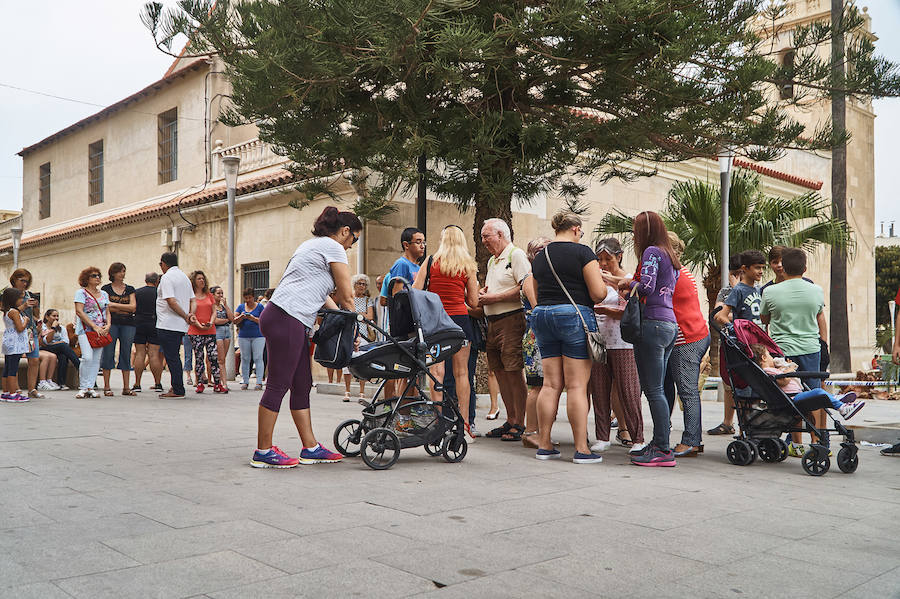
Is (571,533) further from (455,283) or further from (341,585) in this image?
(455,283)

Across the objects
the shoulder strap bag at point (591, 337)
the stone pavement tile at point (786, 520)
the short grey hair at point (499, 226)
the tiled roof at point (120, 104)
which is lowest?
the stone pavement tile at point (786, 520)

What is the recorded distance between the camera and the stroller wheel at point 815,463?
19.5 feet

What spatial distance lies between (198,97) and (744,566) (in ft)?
73.1

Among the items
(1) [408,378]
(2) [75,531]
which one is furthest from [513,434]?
(2) [75,531]

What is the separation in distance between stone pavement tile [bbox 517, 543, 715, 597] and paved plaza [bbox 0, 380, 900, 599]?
0.04 feet

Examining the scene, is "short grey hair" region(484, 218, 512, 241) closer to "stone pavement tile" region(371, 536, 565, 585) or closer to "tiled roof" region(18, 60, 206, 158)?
"stone pavement tile" region(371, 536, 565, 585)

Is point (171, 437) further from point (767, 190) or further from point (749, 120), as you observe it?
point (767, 190)

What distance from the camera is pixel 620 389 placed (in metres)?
6.94

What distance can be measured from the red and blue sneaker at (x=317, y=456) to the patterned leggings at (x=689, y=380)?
2.80 meters

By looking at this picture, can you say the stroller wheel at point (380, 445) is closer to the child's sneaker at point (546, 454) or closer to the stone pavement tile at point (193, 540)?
→ the child's sneaker at point (546, 454)

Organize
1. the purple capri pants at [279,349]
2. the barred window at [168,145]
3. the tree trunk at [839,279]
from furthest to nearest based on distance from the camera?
the barred window at [168,145], the tree trunk at [839,279], the purple capri pants at [279,349]

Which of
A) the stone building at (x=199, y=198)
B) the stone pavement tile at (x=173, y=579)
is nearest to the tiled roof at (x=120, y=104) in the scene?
the stone building at (x=199, y=198)

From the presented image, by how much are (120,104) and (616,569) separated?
26.9 meters

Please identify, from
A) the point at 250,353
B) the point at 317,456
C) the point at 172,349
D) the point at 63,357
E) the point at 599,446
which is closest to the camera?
the point at 317,456
